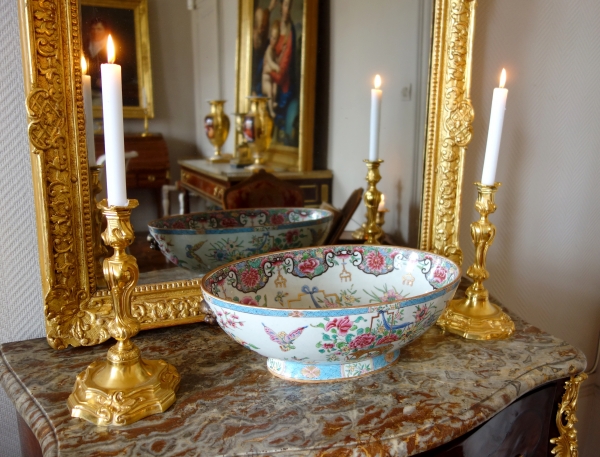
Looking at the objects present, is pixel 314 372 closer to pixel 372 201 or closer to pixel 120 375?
pixel 120 375

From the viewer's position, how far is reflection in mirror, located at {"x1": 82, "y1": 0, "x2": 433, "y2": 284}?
907 mm

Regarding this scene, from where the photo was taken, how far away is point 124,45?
2.81 feet

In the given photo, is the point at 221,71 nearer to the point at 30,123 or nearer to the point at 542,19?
the point at 30,123

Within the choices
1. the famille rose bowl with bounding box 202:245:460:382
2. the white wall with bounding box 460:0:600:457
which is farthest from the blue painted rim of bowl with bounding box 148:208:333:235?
the white wall with bounding box 460:0:600:457

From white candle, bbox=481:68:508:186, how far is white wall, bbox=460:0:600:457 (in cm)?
29

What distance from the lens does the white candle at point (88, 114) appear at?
2.67 feet

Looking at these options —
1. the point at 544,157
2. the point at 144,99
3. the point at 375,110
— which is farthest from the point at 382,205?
the point at 144,99

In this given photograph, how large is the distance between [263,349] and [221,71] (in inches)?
19.4

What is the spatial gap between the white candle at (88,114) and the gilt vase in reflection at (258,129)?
273 millimetres

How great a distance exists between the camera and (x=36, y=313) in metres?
0.89

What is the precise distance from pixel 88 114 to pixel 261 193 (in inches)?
13.3

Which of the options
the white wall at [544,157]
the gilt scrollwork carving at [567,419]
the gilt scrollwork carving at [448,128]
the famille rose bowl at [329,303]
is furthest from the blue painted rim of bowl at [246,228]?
the gilt scrollwork carving at [567,419]

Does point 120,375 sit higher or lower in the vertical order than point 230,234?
lower

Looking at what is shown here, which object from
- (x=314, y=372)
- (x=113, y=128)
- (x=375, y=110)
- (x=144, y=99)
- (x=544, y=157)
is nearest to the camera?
(x=113, y=128)
